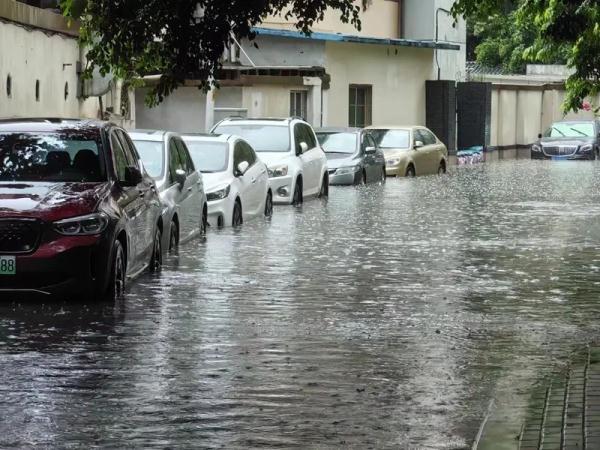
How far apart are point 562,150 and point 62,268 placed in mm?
42502

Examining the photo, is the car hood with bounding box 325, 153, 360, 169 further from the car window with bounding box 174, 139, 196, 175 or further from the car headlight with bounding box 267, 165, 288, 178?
the car window with bounding box 174, 139, 196, 175

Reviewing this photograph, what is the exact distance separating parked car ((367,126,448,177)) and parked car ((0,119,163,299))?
81.1 feet

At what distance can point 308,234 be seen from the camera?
21.5m

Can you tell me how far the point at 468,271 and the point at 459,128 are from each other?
3866 centimetres

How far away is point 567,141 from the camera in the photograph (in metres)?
54.1

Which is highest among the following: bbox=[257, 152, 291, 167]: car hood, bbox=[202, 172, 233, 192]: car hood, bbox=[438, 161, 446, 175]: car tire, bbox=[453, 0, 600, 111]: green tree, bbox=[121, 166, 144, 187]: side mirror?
bbox=[453, 0, 600, 111]: green tree

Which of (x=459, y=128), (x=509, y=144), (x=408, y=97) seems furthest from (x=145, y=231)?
(x=509, y=144)

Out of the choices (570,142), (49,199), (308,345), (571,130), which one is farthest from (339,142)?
(308,345)

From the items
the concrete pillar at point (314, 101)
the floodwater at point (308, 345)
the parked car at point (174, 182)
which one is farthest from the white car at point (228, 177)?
the concrete pillar at point (314, 101)

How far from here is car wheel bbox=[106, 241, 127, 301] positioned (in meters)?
13.5

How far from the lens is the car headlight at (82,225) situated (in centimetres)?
1300

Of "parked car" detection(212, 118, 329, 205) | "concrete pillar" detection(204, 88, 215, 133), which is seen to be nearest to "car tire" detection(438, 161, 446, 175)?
"concrete pillar" detection(204, 88, 215, 133)

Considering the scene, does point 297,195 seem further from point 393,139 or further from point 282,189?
point 393,139

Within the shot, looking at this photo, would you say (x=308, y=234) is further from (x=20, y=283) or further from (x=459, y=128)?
(x=459, y=128)
